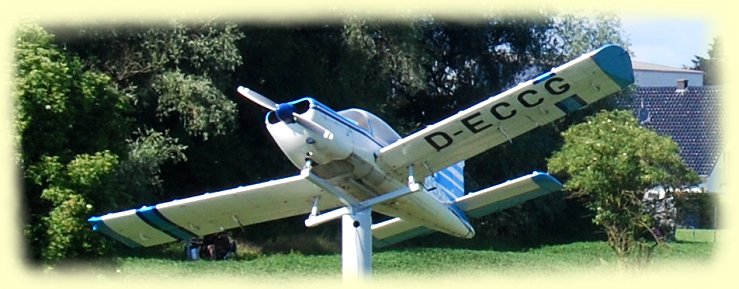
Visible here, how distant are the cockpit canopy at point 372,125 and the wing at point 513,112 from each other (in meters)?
0.28

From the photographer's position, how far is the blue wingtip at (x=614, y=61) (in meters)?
10.2

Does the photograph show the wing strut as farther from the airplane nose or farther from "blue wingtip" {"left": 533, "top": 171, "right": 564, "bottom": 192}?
"blue wingtip" {"left": 533, "top": 171, "right": 564, "bottom": 192}

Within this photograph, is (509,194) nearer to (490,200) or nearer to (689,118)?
(490,200)

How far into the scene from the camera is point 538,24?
84.6ft

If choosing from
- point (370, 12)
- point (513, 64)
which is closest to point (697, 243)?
point (513, 64)

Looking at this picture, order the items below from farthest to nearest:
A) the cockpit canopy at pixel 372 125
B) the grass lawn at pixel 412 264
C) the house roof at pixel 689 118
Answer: the house roof at pixel 689 118 < the grass lawn at pixel 412 264 < the cockpit canopy at pixel 372 125

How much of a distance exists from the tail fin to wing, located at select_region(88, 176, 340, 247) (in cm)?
111

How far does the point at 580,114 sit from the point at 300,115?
15990 millimetres

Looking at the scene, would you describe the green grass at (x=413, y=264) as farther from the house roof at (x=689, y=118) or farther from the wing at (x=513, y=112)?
the house roof at (x=689, y=118)

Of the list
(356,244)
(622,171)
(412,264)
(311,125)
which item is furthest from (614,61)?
(412,264)

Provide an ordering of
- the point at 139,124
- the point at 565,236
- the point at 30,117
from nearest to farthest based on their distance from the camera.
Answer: the point at 30,117
the point at 139,124
the point at 565,236

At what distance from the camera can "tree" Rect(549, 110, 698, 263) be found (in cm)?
1641

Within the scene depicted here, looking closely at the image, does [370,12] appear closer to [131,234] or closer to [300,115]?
[131,234]

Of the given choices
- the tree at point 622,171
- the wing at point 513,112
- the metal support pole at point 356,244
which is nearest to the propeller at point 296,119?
the wing at point 513,112
